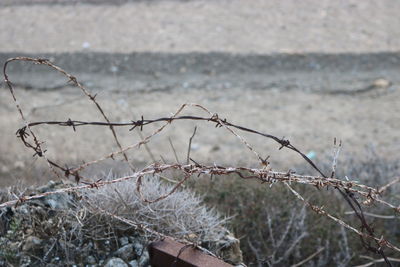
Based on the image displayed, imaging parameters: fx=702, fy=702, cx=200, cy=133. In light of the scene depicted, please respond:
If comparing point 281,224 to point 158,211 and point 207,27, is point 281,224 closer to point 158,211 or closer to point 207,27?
point 158,211

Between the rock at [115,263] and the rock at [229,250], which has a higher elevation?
the rock at [115,263]

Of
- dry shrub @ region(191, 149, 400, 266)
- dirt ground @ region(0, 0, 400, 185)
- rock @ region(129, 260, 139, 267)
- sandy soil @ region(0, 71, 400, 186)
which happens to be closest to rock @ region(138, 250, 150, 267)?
rock @ region(129, 260, 139, 267)

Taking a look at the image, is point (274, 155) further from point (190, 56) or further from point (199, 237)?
point (199, 237)

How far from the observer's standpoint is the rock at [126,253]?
2465 millimetres

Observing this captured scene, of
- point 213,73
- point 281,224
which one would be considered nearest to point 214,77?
point 213,73

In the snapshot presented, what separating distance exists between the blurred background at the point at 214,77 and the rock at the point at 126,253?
49.3 inches

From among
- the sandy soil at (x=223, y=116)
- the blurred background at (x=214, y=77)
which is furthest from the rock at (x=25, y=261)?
the sandy soil at (x=223, y=116)

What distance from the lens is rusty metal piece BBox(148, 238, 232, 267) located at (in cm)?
227

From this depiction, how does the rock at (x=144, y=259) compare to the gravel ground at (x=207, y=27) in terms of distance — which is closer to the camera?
the rock at (x=144, y=259)

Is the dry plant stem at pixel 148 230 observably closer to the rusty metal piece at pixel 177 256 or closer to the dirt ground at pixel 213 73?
the rusty metal piece at pixel 177 256

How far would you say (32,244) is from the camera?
2.48 m

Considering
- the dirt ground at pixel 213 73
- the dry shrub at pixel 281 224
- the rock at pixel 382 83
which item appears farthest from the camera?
the rock at pixel 382 83

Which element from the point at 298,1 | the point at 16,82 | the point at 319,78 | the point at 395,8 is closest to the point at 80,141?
the point at 16,82

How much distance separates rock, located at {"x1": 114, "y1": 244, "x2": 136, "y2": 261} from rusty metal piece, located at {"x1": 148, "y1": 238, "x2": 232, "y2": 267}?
11 cm
